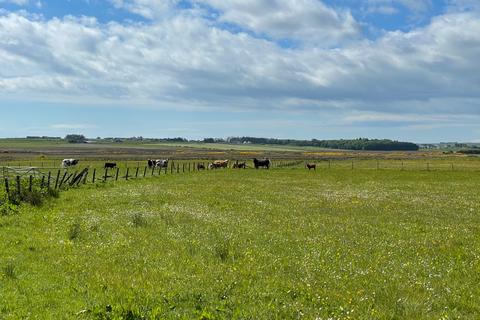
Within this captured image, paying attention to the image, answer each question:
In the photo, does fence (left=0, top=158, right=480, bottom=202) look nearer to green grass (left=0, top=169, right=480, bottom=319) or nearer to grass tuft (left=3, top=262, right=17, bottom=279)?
green grass (left=0, top=169, right=480, bottom=319)

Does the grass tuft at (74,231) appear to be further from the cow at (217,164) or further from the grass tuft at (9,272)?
the cow at (217,164)

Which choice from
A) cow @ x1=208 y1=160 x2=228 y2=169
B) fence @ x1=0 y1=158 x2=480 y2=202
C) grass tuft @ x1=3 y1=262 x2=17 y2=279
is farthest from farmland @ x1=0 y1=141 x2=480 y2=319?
cow @ x1=208 y1=160 x2=228 y2=169

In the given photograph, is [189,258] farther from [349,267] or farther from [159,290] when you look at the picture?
[349,267]

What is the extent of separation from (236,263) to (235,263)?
0.03 metres

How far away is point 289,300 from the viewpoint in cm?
1011

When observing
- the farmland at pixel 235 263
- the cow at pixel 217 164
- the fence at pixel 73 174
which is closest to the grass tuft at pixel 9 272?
the farmland at pixel 235 263

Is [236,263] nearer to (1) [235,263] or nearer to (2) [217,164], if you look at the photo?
(1) [235,263]

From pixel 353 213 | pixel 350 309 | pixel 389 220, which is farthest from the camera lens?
pixel 353 213

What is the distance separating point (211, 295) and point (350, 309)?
2.92 meters

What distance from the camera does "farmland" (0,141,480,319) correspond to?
31.6 feet

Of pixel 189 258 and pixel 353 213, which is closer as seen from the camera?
pixel 189 258

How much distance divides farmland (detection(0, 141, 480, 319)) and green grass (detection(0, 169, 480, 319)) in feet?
0.13

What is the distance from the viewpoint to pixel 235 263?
13258 millimetres

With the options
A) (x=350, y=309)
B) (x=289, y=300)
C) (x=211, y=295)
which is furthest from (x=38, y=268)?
(x=350, y=309)
